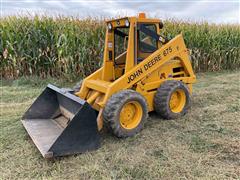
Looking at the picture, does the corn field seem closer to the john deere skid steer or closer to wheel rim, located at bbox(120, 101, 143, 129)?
the john deere skid steer

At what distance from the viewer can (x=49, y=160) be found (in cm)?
308

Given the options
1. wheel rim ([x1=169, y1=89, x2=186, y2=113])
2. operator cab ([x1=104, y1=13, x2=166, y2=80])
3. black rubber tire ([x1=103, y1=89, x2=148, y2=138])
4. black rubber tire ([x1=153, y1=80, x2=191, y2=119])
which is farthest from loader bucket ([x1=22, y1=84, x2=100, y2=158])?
wheel rim ([x1=169, y1=89, x2=186, y2=113])

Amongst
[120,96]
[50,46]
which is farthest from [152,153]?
[50,46]

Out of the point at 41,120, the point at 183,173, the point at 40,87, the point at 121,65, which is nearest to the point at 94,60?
the point at 40,87

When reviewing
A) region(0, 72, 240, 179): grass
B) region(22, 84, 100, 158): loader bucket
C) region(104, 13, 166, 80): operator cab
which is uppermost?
region(104, 13, 166, 80): operator cab

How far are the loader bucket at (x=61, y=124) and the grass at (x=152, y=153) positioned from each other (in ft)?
0.51

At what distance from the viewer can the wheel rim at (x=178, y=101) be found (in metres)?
4.42

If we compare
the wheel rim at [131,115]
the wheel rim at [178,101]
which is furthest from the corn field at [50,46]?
the wheel rim at [131,115]

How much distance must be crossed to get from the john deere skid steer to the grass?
6.7 inches

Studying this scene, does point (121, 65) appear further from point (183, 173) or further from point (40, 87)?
point (40, 87)

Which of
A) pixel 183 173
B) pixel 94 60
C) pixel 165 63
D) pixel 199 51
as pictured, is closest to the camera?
pixel 183 173

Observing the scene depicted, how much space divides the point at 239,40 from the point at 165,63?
296 inches

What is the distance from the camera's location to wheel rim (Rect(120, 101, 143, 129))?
3.66 metres

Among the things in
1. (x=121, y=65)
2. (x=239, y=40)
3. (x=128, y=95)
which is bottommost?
(x=128, y=95)
